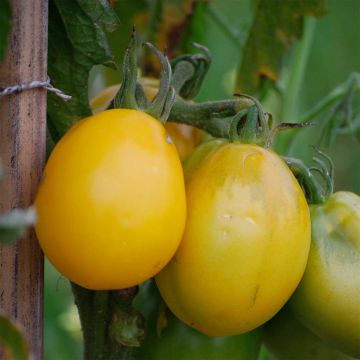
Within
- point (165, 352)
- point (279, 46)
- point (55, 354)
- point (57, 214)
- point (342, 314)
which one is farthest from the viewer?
point (55, 354)

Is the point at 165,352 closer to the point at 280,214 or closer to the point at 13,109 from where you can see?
the point at 280,214

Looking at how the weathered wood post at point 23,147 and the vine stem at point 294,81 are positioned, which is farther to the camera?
the vine stem at point 294,81

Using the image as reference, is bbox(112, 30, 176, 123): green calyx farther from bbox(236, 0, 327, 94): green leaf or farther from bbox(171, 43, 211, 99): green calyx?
bbox(236, 0, 327, 94): green leaf

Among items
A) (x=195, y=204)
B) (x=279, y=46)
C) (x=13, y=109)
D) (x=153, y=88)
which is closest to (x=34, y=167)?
(x=13, y=109)

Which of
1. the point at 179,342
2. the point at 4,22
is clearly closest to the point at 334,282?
the point at 179,342

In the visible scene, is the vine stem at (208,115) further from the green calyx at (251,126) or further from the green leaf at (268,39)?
the green leaf at (268,39)

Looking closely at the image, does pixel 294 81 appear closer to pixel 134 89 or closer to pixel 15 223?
pixel 134 89

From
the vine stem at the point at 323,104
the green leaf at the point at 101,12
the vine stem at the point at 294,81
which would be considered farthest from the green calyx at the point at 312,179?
the vine stem at the point at 294,81
